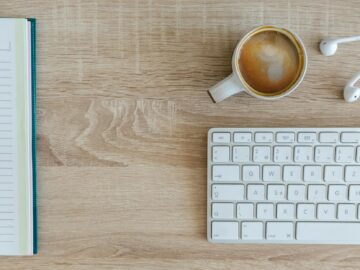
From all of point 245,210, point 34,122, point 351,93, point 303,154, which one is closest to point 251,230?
point 245,210

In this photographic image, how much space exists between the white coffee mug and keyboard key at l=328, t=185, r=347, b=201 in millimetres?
156

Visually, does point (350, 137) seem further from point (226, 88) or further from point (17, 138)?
point (17, 138)

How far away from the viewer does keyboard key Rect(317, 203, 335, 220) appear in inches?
25.9

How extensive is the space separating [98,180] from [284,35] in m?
0.34

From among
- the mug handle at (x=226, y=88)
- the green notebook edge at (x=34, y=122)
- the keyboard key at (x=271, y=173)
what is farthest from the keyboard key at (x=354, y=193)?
the green notebook edge at (x=34, y=122)

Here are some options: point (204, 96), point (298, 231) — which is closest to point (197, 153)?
point (204, 96)

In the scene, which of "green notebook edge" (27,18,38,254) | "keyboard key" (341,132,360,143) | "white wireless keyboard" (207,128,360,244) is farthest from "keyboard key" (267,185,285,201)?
"green notebook edge" (27,18,38,254)

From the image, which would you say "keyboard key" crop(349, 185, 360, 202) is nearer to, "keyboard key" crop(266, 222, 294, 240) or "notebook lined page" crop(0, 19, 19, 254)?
"keyboard key" crop(266, 222, 294, 240)

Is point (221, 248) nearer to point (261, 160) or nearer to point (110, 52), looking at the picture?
point (261, 160)

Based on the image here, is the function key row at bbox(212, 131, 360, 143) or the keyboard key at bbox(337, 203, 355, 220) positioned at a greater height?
the function key row at bbox(212, 131, 360, 143)

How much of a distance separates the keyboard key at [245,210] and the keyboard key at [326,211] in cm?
10

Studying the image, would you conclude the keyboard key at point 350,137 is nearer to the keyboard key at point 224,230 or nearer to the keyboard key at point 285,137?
the keyboard key at point 285,137

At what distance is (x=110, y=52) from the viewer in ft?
2.20

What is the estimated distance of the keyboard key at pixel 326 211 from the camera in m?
0.66
